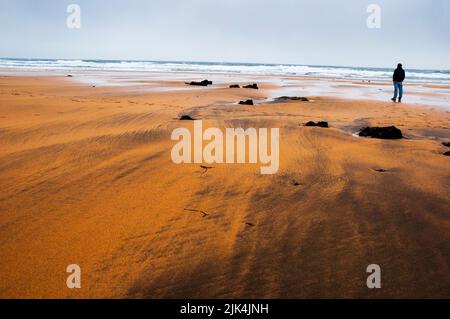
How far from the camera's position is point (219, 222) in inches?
106

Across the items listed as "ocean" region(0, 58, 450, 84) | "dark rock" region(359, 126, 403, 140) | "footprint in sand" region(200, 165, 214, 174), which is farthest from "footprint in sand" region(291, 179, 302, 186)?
"ocean" region(0, 58, 450, 84)

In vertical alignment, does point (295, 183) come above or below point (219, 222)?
above

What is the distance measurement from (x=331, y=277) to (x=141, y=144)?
3570mm

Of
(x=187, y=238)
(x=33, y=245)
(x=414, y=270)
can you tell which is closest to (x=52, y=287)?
(x=33, y=245)

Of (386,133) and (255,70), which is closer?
(386,133)

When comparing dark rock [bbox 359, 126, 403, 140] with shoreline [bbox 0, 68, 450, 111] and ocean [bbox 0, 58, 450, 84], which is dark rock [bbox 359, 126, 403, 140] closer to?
shoreline [bbox 0, 68, 450, 111]

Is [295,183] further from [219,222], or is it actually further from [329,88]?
[329,88]

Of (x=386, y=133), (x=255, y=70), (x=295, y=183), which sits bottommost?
(x=295, y=183)

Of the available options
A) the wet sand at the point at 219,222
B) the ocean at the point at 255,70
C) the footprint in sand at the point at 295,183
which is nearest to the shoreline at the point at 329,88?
the wet sand at the point at 219,222

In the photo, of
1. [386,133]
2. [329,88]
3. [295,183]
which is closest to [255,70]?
[329,88]

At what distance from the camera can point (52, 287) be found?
1.90 m

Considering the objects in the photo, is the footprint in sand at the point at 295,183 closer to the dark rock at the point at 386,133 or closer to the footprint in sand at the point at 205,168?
the footprint in sand at the point at 205,168
